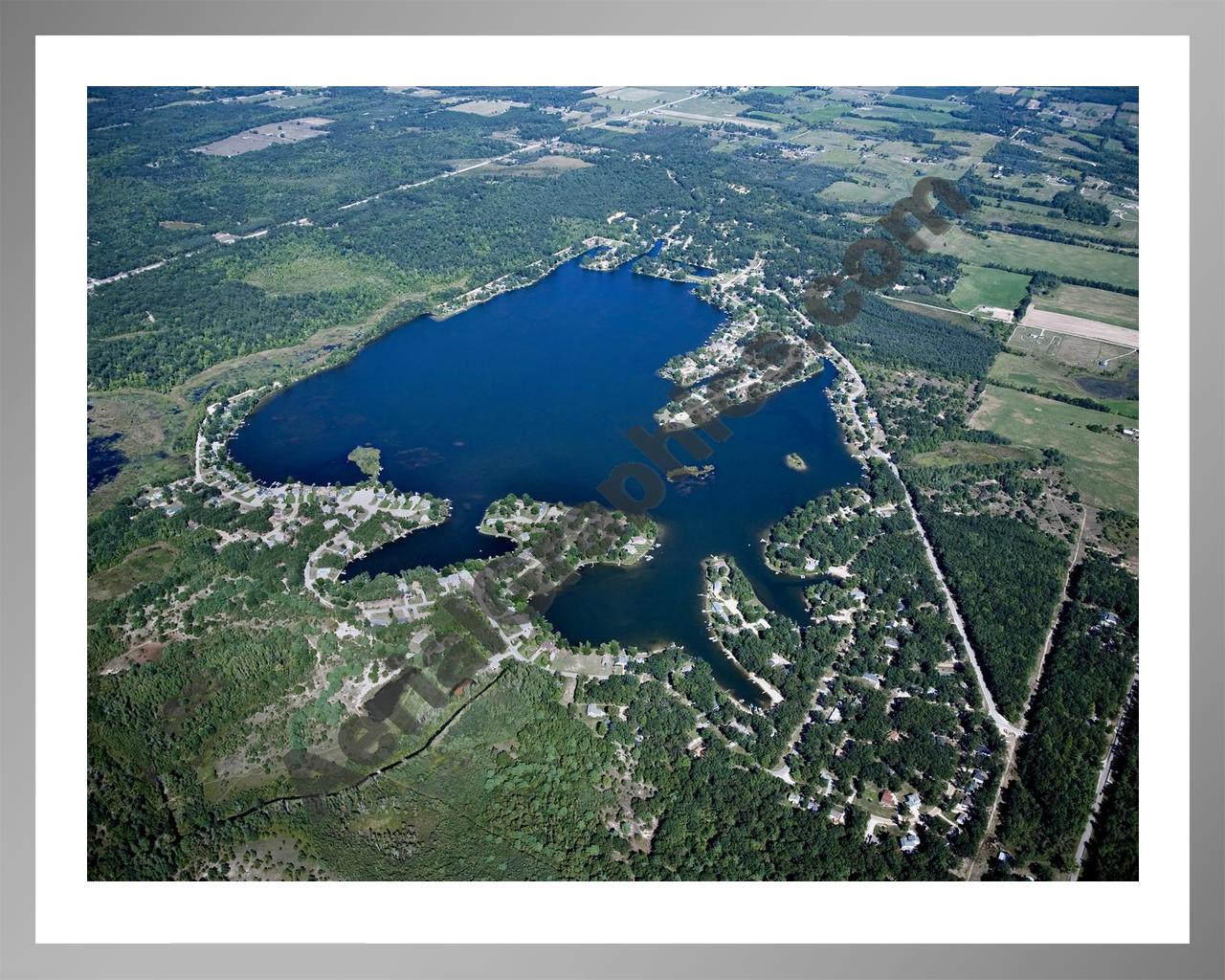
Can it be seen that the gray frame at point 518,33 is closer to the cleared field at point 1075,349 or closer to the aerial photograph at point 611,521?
the aerial photograph at point 611,521

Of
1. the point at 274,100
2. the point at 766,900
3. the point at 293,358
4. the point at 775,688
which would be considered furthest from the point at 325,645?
the point at 274,100

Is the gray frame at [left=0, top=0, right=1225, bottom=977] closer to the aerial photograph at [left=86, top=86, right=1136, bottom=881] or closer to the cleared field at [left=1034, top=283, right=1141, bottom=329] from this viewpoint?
the aerial photograph at [left=86, top=86, right=1136, bottom=881]

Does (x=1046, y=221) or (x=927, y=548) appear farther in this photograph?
(x=1046, y=221)

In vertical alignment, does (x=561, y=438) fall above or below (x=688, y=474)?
above

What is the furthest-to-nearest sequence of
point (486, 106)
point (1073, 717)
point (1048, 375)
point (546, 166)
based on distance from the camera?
point (486, 106) → point (546, 166) → point (1048, 375) → point (1073, 717)

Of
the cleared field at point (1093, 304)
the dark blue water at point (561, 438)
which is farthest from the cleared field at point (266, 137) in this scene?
the cleared field at point (1093, 304)

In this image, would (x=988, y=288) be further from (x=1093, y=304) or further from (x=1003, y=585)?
(x=1003, y=585)

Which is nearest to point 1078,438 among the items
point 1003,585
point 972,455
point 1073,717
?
point 972,455

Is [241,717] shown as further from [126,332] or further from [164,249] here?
[164,249]
